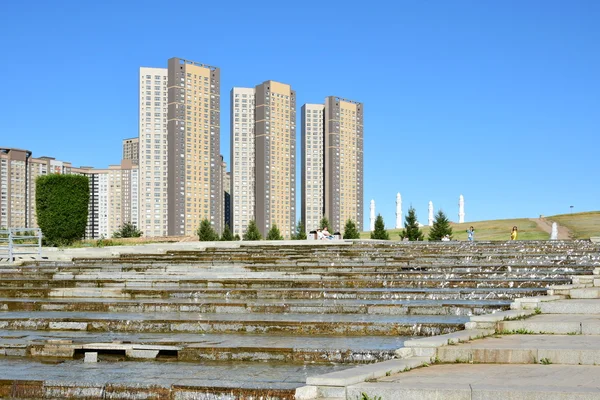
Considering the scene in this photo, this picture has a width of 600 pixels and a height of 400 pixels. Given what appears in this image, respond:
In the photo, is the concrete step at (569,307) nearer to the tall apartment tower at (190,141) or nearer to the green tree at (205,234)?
the green tree at (205,234)

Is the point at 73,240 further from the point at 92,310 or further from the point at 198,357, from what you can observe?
the point at 198,357

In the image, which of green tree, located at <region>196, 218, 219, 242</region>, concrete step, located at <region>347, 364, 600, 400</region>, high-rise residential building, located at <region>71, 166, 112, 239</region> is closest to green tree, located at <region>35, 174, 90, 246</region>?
green tree, located at <region>196, 218, 219, 242</region>

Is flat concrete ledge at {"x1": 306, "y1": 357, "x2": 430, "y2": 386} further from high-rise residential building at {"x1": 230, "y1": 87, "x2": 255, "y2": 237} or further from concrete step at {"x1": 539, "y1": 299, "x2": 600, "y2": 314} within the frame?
high-rise residential building at {"x1": 230, "y1": 87, "x2": 255, "y2": 237}

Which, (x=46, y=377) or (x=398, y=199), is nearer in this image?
(x=46, y=377)

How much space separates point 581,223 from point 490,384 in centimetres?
6890

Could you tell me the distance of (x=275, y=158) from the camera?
374 ft

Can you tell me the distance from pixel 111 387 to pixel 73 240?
35706 millimetres

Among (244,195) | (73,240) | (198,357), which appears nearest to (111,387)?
(198,357)

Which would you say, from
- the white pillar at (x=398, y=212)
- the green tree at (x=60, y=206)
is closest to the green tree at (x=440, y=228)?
the green tree at (x=60, y=206)

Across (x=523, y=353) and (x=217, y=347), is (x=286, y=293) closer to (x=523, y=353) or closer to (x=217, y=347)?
(x=217, y=347)

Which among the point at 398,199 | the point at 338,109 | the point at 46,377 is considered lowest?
the point at 46,377

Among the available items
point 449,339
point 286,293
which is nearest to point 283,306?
point 286,293

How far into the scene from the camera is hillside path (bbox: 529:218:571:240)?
60.0 m

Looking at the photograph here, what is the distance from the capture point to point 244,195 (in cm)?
11606
